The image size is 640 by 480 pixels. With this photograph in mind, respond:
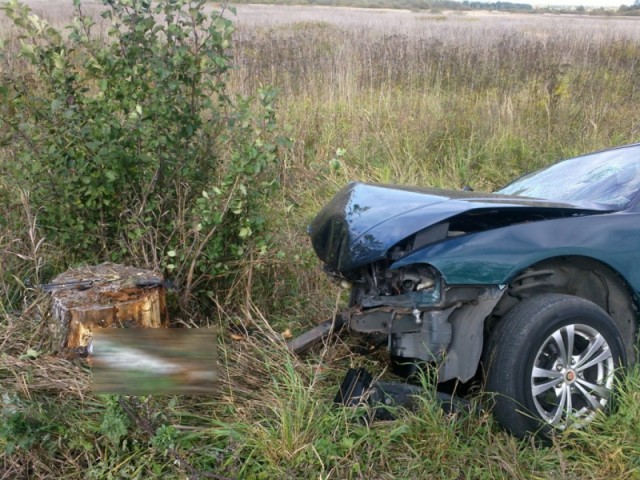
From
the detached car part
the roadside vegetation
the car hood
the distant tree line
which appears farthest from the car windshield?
the distant tree line

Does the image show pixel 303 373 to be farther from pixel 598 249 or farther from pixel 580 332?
pixel 598 249

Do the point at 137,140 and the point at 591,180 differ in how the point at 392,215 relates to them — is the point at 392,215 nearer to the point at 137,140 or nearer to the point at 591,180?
the point at 591,180

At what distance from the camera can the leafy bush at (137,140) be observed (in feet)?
12.9

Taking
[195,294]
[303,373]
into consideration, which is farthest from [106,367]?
[195,294]

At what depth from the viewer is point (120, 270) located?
3.79 m

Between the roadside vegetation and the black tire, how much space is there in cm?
9

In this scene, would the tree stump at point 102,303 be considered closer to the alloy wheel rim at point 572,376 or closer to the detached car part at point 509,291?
the detached car part at point 509,291

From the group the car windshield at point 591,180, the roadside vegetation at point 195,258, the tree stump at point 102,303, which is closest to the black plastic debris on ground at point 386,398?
the roadside vegetation at point 195,258

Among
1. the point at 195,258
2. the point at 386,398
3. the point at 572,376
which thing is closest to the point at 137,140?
the point at 195,258

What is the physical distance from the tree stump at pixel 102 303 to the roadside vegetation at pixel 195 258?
213 millimetres

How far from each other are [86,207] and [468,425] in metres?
2.84

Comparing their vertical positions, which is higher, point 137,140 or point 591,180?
point 137,140

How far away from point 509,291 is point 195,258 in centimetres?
199

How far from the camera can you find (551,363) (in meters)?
2.94
